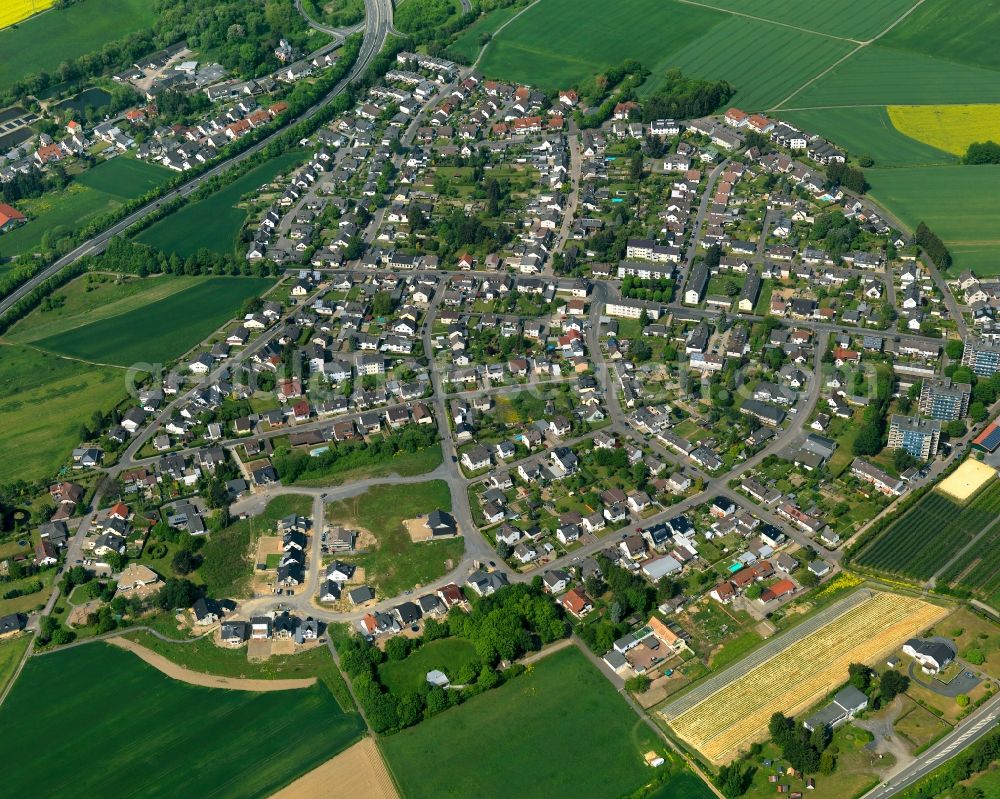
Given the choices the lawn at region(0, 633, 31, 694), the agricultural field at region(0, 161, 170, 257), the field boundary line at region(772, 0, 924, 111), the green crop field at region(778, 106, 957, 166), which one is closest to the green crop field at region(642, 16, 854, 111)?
the field boundary line at region(772, 0, 924, 111)

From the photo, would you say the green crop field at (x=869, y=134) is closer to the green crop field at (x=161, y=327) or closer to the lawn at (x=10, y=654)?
the green crop field at (x=161, y=327)

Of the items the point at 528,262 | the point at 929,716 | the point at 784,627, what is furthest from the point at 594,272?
the point at 929,716

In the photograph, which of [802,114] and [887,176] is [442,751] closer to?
[887,176]

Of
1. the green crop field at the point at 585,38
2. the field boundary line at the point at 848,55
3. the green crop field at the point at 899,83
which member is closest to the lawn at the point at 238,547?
the green crop field at the point at 585,38

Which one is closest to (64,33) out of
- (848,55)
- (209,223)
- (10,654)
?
(209,223)

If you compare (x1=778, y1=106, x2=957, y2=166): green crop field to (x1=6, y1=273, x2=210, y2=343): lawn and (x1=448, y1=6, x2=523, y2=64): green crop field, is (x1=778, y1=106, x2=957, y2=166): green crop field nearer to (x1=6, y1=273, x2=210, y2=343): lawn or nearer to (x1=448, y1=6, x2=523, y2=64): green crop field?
(x1=448, y1=6, x2=523, y2=64): green crop field

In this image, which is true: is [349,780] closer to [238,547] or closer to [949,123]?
[238,547]
